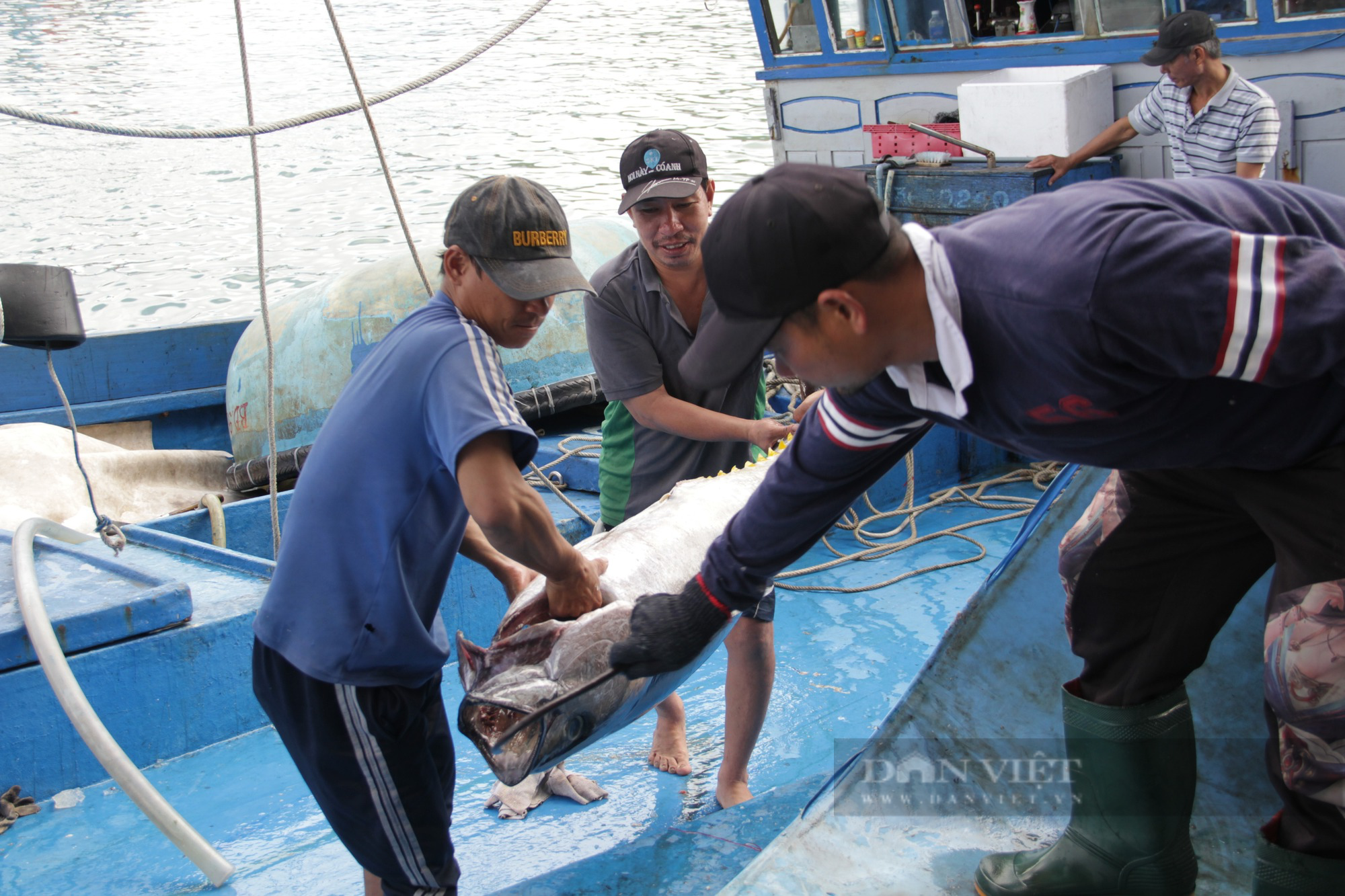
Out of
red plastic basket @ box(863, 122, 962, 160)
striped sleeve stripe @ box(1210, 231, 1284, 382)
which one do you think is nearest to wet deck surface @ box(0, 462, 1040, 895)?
striped sleeve stripe @ box(1210, 231, 1284, 382)

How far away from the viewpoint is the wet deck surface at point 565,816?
2.64 m

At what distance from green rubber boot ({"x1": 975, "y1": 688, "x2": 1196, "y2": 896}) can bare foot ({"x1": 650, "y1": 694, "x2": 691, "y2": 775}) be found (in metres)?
1.36

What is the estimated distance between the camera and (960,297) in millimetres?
1639

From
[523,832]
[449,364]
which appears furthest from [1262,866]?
[523,832]

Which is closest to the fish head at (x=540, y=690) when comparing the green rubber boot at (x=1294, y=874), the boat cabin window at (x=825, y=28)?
the green rubber boot at (x=1294, y=874)

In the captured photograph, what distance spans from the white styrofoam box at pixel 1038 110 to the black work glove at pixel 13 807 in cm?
680

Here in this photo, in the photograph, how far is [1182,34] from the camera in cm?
607

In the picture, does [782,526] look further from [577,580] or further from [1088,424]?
[1088,424]

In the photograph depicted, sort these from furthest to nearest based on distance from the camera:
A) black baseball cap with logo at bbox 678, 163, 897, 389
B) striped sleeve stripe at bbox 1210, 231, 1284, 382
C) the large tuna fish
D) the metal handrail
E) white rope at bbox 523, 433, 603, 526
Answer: the metal handrail
white rope at bbox 523, 433, 603, 526
the large tuna fish
black baseball cap with logo at bbox 678, 163, 897, 389
striped sleeve stripe at bbox 1210, 231, 1284, 382

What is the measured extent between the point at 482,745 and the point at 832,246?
1.26 meters

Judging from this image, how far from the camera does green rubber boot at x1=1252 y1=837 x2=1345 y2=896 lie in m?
1.75

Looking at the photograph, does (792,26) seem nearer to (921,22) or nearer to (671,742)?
(921,22)

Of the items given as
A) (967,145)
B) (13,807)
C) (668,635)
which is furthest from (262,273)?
(967,145)

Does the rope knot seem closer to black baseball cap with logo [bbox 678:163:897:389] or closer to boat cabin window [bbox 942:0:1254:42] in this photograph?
black baseball cap with logo [bbox 678:163:897:389]
